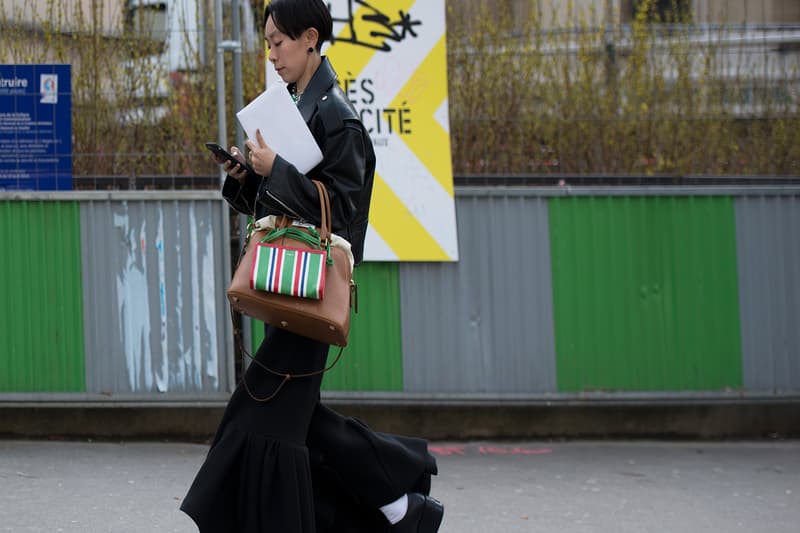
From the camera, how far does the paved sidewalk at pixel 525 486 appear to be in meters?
5.56

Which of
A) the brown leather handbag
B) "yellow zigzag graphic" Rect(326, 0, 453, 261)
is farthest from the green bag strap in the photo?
"yellow zigzag graphic" Rect(326, 0, 453, 261)

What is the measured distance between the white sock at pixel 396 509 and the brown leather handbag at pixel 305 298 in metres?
0.81

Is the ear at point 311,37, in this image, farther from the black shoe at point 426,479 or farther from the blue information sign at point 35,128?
the blue information sign at point 35,128

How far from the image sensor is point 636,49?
8.23 metres

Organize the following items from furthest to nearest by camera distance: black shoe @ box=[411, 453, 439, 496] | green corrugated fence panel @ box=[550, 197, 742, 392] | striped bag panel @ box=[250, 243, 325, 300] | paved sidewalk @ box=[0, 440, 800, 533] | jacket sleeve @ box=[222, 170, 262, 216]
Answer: green corrugated fence panel @ box=[550, 197, 742, 392], paved sidewalk @ box=[0, 440, 800, 533], black shoe @ box=[411, 453, 439, 496], jacket sleeve @ box=[222, 170, 262, 216], striped bag panel @ box=[250, 243, 325, 300]

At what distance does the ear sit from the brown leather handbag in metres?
0.51

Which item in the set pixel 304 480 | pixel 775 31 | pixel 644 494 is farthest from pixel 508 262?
pixel 304 480

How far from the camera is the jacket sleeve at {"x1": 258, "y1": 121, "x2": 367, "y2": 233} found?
3766mm

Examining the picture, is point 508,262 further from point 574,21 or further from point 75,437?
point 75,437

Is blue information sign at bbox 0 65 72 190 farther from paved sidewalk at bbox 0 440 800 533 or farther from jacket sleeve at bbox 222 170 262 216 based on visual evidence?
jacket sleeve at bbox 222 170 262 216

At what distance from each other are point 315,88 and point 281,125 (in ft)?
0.85

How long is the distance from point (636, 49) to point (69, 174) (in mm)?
3796

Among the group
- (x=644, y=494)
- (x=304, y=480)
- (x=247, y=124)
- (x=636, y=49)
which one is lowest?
(x=644, y=494)

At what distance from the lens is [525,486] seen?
6398 mm
